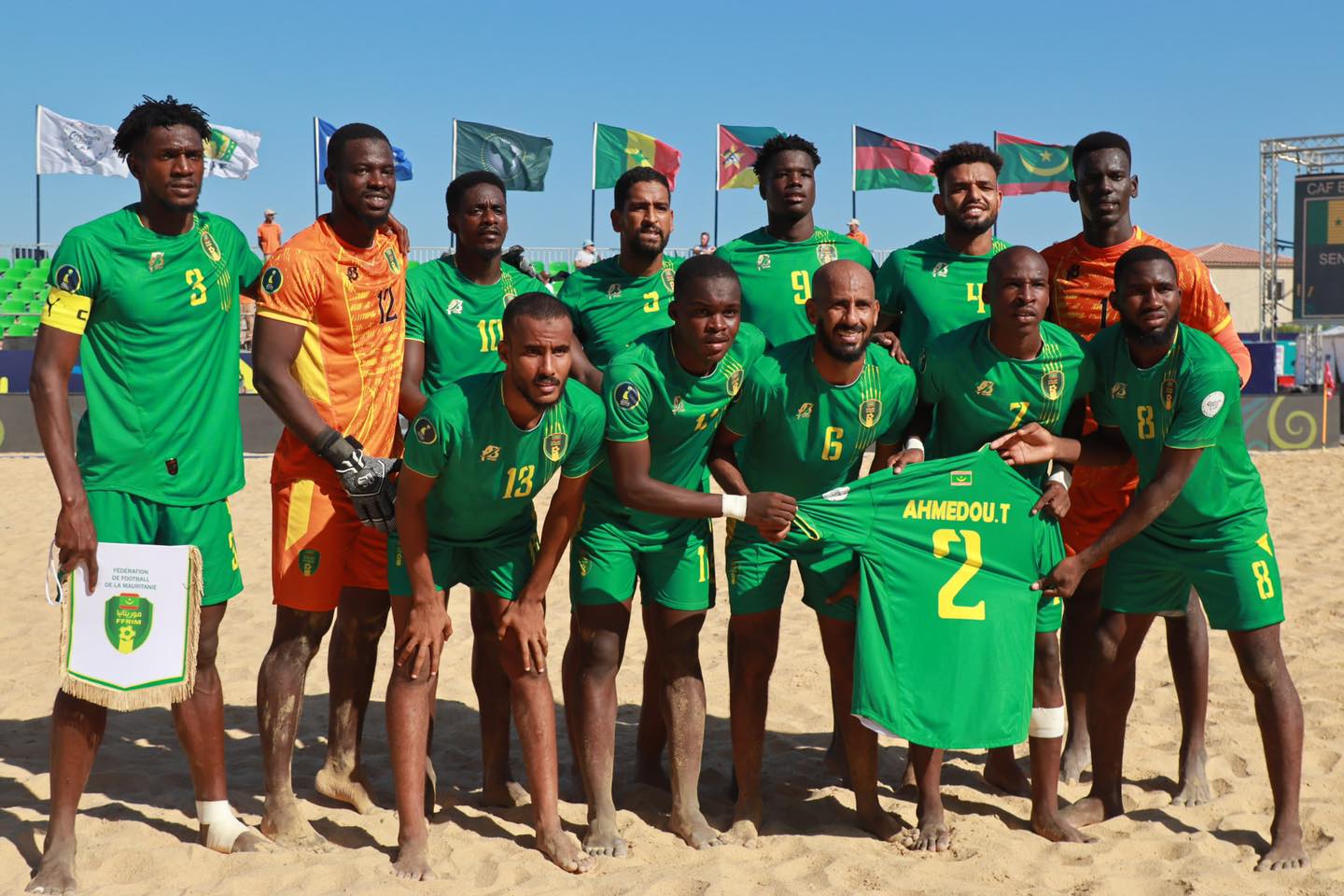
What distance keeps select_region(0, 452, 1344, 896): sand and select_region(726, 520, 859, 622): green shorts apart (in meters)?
0.96

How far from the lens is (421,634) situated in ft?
14.7

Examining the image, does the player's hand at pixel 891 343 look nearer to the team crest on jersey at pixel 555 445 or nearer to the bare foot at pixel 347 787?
the team crest on jersey at pixel 555 445

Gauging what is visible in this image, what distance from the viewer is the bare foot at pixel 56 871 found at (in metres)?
4.27

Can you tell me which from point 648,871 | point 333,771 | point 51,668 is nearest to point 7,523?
point 51,668

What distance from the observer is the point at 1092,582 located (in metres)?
5.59

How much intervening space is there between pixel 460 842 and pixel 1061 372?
10.0 ft

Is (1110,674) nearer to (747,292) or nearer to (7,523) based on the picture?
(747,292)

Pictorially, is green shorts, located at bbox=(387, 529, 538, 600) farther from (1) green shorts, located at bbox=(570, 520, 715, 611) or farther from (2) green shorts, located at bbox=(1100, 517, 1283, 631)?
(2) green shorts, located at bbox=(1100, 517, 1283, 631)

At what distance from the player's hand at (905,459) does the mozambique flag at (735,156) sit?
2508cm

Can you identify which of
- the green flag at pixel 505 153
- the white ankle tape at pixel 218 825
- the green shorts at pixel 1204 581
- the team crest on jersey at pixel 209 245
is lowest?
the white ankle tape at pixel 218 825

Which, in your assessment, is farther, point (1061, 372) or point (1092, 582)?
point (1092, 582)

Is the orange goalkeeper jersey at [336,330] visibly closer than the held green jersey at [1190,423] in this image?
No

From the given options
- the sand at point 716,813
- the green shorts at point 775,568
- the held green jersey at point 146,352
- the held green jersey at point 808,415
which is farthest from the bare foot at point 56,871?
the held green jersey at point 808,415

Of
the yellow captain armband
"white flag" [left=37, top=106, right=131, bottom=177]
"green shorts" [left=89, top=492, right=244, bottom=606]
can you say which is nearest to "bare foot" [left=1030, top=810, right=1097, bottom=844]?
"green shorts" [left=89, top=492, right=244, bottom=606]
